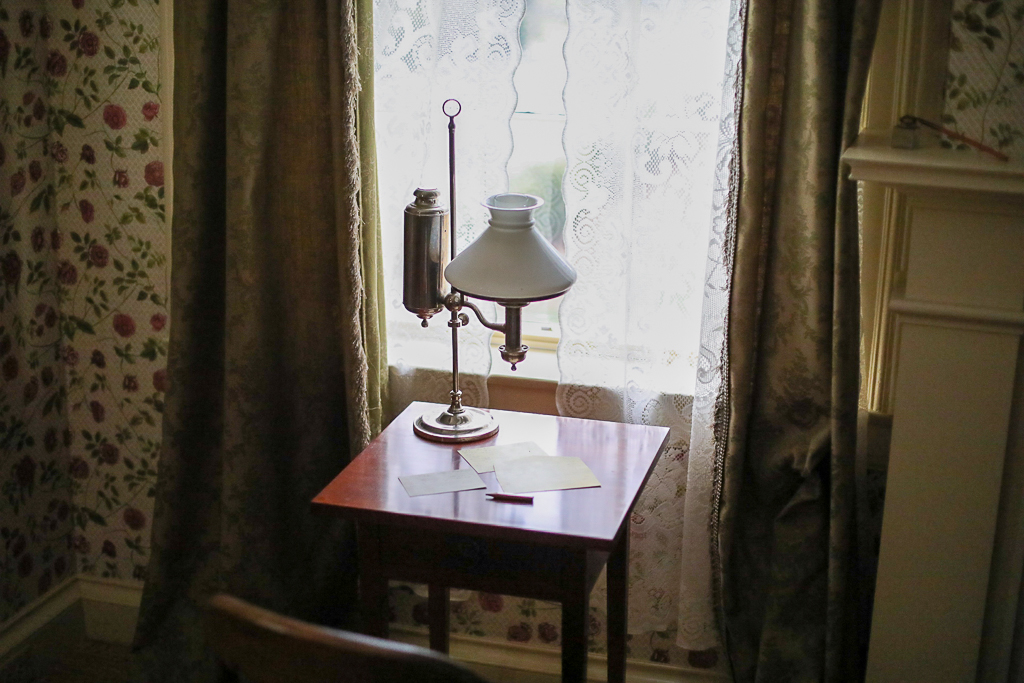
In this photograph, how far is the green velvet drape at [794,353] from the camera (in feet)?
5.83

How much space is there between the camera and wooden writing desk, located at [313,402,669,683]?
5.28 feet

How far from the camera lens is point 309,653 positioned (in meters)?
1.17

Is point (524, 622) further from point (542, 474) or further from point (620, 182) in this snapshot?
point (620, 182)

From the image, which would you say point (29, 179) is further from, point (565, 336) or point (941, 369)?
point (941, 369)

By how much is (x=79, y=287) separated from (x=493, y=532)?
1.31m

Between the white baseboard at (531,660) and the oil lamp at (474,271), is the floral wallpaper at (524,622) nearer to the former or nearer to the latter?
the white baseboard at (531,660)

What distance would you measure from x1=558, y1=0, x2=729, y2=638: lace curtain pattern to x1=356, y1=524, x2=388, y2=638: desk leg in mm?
578

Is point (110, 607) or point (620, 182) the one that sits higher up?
point (620, 182)

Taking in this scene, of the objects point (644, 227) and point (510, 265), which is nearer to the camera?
point (510, 265)

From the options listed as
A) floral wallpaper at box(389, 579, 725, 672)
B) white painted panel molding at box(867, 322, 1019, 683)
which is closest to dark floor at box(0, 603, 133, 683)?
floral wallpaper at box(389, 579, 725, 672)

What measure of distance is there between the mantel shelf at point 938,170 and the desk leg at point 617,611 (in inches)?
28.5

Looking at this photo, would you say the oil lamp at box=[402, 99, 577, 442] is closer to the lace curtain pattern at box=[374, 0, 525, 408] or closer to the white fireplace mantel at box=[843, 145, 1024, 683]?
the lace curtain pattern at box=[374, 0, 525, 408]

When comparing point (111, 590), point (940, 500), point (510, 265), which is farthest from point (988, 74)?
point (111, 590)

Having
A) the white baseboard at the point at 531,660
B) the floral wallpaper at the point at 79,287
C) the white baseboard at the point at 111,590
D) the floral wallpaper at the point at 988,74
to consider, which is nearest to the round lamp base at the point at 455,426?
the white baseboard at the point at 531,660
